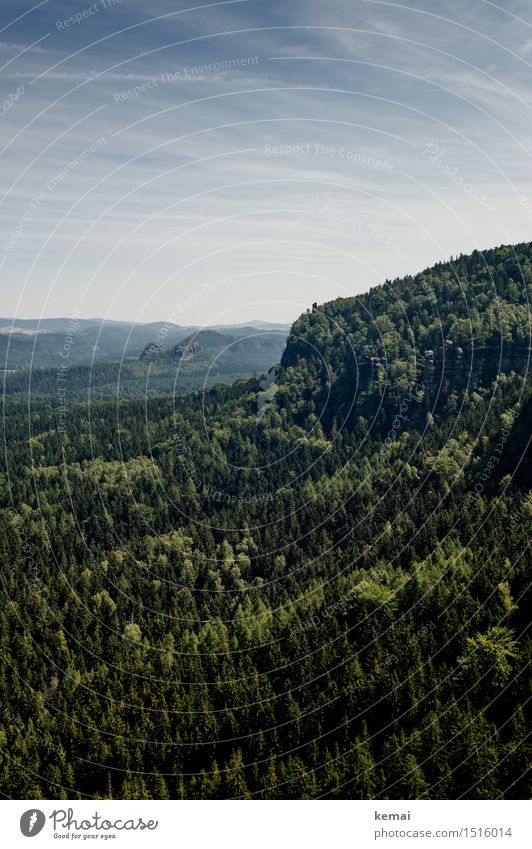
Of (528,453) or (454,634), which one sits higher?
(528,453)

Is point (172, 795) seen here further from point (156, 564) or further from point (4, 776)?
point (156, 564)

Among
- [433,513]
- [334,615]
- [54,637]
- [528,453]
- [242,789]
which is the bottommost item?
[54,637]

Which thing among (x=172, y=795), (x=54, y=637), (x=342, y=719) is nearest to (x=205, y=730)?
(x=172, y=795)

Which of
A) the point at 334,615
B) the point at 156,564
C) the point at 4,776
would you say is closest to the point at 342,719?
the point at 334,615

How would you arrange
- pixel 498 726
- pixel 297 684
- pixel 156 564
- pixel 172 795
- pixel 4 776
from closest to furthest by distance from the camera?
pixel 498 726, pixel 172 795, pixel 4 776, pixel 297 684, pixel 156 564

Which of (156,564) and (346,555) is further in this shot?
(156,564)

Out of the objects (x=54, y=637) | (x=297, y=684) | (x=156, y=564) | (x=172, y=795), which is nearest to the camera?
(x=172, y=795)

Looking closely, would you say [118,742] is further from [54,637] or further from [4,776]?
[54,637]

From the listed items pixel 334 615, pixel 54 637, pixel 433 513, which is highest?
pixel 433 513

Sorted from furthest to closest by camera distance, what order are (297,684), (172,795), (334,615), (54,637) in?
(54,637) < (334,615) < (297,684) < (172,795)
